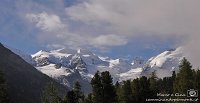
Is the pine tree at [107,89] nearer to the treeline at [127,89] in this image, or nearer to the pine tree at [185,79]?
the treeline at [127,89]

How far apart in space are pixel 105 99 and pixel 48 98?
15.7 meters

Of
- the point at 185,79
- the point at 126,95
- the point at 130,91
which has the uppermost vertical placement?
the point at 185,79

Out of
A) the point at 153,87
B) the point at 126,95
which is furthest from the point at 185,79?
the point at 153,87

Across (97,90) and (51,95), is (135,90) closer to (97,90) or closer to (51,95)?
(97,90)

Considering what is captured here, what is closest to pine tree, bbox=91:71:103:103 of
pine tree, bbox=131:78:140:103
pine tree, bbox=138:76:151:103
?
pine tree, bbox=131:78:140:103

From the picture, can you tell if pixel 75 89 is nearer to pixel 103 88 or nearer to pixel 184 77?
pixel 103 88

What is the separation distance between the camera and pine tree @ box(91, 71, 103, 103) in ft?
280

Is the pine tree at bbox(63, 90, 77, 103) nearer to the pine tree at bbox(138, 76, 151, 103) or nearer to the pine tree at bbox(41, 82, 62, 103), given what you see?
the pine tree at bbox(41, 82, 62, 103)

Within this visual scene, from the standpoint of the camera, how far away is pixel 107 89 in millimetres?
86688

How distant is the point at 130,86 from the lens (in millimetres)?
97062

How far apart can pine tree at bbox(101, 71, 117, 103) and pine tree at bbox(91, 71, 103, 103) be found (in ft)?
2.25

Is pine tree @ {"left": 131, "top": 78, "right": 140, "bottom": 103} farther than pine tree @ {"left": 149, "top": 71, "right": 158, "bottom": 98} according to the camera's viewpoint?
No

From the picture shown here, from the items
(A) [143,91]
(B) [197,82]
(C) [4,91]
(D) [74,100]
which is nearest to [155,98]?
(A) [143,91]

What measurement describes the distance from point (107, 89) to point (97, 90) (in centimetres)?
217
